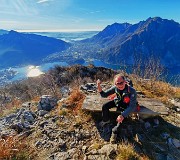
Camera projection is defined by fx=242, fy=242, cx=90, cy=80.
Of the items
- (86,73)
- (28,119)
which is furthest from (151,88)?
(86,73)

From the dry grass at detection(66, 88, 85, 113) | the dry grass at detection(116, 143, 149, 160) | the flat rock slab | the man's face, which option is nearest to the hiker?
the man's face

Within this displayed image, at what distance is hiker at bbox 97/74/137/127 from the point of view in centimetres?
690

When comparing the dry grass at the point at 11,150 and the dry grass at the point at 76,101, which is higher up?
the dry grass at the point at 76,101

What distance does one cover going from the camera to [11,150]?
21.2 ft

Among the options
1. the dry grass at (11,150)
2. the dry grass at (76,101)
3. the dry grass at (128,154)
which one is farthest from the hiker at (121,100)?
the dry grass at (11,150)

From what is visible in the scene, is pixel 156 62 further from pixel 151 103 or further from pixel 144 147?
pixel 144 147

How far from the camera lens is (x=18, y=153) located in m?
6.54

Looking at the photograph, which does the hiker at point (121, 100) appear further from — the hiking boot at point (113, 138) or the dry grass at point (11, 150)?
the dry grass at point (11, 150)

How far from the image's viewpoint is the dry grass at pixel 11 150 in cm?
624

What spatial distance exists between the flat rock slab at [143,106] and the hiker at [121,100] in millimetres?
230

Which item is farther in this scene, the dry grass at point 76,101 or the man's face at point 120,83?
the dry grass at point 76,101

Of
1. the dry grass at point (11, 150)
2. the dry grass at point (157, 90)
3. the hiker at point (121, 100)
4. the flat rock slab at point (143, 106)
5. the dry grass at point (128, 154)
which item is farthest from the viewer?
the dry grass at point (157, 90)

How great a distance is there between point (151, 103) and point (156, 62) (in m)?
5.07

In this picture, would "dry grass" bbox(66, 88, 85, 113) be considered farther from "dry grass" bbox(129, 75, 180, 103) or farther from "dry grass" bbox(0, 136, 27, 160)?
"dry grass" bbox(129, 75, 180, 103)
